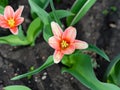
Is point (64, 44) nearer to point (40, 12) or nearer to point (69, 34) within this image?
point (69, 34)

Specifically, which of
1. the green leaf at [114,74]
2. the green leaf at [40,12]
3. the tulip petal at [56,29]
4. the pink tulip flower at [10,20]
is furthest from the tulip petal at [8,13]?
the green leaf at [114,74]

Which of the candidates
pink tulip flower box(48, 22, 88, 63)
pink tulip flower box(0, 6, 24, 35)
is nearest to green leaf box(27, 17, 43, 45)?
pink tulip flower box(0, 6, 24, 35)

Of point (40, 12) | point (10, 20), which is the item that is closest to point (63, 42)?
point (40, 12)

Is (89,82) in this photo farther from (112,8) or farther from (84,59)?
(112,8)

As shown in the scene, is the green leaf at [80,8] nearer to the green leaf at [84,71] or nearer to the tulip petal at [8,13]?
the green leaf at [84,71]

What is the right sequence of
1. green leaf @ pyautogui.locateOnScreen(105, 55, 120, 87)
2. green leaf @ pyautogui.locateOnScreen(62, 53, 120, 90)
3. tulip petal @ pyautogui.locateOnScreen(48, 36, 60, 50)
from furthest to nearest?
green leaf @ pyautogui.locateOnScreen(105, 55, 120, 87)
green leaf @ pyautogui.locateOnScreen(62, 53, 120, 90)
tulip petal @ pyautogui.locateOnScreen(48, 36, 60, 50)

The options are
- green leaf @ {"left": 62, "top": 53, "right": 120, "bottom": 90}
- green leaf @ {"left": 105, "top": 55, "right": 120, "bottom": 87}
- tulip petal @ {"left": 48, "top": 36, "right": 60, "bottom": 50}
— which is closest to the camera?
tulip petal @ {"left": 48, "top": 36, "right": 60, "bottom": 50}

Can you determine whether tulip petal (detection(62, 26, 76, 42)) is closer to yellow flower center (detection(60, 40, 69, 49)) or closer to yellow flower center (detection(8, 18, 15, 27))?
yellow flower center (detection(60, 40, 69, 49))

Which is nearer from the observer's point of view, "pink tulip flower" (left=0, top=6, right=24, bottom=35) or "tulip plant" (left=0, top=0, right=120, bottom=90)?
"tulip plant" (left=0, top=0, right=120, bottom=90)
